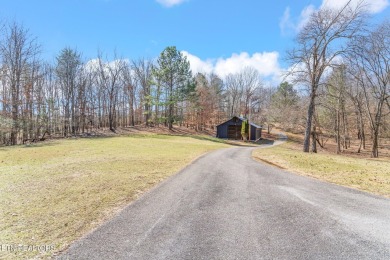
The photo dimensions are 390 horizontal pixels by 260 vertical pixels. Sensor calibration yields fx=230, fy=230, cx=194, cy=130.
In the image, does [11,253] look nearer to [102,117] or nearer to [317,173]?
[317,173]

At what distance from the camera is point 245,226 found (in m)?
4.48

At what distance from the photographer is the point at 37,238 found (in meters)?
4.09

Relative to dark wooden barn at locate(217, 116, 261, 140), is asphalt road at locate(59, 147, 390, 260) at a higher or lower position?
lower

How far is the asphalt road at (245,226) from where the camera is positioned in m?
3.59

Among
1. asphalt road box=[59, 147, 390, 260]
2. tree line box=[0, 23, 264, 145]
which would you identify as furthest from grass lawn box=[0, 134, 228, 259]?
tree line box=[0, 23, 264, 145]

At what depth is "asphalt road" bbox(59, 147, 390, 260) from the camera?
359cm

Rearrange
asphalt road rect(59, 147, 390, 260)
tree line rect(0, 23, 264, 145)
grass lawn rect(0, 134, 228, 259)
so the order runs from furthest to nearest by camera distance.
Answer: tree line rect(0, 23, 264, 145), grass lawn rect(0, 134, 228, 259), asphalt road rect(59, 147, 390, 260)

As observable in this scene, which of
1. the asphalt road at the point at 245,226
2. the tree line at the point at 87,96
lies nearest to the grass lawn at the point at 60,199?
the asphalt road at the point at 245,226

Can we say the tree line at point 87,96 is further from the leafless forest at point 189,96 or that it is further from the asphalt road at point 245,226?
the asphalt road at point 245,226

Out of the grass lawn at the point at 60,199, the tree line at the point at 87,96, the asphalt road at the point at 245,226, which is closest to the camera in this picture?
the asphalt road at the point at 245,226

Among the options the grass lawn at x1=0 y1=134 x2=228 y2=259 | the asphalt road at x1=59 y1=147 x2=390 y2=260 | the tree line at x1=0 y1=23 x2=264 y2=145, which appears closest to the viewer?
the asphalt road at x1=59 y1=147 x2=390 y2=260

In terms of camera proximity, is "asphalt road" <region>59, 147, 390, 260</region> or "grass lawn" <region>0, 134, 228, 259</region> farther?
"grass lawn" <region>0, 134, 228, 259</region>

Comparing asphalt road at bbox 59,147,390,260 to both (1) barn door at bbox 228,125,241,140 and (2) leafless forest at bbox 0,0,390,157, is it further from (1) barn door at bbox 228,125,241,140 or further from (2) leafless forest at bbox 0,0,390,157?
(1) barn door at bbox 228,125,241,140

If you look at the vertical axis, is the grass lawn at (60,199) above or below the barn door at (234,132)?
below
